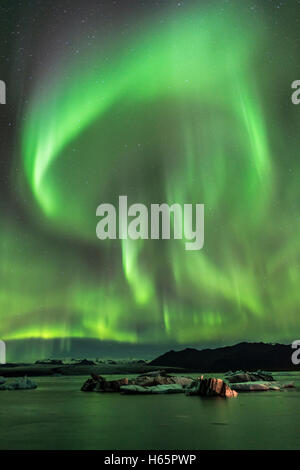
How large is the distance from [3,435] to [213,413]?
12712mm

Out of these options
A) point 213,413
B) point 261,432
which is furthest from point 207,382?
point 261,432

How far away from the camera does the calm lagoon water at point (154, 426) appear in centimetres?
2009

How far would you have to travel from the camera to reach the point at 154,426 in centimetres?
2517

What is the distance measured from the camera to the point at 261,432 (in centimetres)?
2308

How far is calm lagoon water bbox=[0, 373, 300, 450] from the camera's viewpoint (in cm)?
2009
